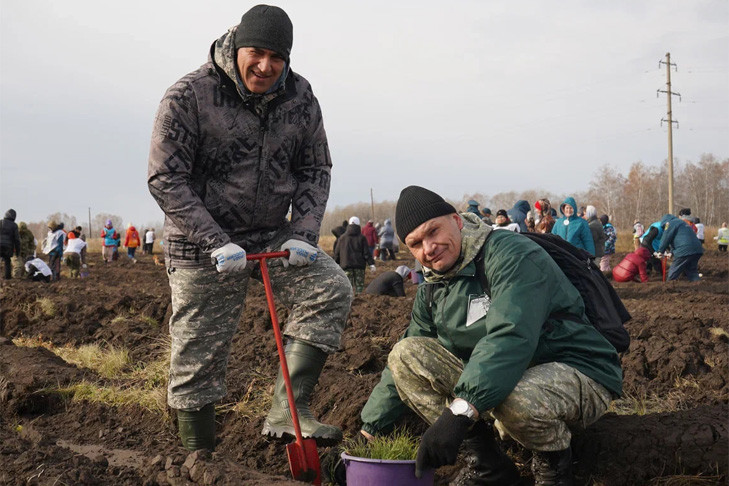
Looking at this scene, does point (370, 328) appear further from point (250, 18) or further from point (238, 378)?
point (250, 18)

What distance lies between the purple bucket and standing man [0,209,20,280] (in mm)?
16031

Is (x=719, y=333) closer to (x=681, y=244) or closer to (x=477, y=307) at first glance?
(x=477, y=307)

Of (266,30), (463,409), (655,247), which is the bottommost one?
(655,247)

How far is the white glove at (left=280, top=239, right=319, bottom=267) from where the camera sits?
351 cm

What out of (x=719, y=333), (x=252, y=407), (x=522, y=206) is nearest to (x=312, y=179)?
(x=252, y=407)

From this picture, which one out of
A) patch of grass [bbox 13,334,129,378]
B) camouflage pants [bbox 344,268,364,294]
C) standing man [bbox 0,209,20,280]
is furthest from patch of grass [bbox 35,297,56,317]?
standing man [bbox 0,209,20,280]

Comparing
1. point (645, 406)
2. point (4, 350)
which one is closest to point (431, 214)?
point (645, 406)

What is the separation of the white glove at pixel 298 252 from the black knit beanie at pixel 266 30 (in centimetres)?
84

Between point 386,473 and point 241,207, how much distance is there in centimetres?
139

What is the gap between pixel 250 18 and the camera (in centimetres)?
A: 330

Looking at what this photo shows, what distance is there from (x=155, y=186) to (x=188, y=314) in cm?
63

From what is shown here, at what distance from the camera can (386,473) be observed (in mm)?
3105

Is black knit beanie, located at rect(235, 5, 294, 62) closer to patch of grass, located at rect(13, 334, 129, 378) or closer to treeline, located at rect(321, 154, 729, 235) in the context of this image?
patch of grass, located at rect(13, 334, 129, 378)

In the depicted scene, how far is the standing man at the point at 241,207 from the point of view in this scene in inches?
133
